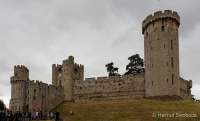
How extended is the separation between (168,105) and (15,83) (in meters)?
30.8

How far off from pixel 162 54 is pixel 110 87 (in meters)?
13.8

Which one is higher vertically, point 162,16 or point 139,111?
point 162,16

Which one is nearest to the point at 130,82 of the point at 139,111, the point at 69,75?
the point at 69,75

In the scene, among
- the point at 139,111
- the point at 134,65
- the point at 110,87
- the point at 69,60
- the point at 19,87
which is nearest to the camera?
the point at 139,111

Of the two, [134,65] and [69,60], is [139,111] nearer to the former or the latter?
[69,60]

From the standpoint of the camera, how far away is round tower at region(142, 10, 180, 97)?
78.4m

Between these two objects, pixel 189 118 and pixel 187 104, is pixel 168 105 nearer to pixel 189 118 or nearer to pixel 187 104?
pixel 187 104

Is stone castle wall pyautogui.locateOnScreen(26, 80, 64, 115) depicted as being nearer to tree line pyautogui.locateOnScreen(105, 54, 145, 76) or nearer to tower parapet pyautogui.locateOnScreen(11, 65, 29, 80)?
tower parapet pyautogui.locateOnScreen(11, 65, 29, 80)

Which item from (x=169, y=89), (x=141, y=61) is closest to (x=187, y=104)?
(x=169, y=89)

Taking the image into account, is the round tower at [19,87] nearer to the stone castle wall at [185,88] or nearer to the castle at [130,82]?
the castle at [130,82]

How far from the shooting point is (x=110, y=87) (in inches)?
3514

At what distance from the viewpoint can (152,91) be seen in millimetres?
79625

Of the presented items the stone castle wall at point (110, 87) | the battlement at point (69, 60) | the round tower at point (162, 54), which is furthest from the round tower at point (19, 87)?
the round tower at point (162, 54)

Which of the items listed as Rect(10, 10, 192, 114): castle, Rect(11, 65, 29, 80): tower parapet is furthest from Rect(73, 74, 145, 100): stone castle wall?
Rect(11, 65, 29, 80): tower parapet
